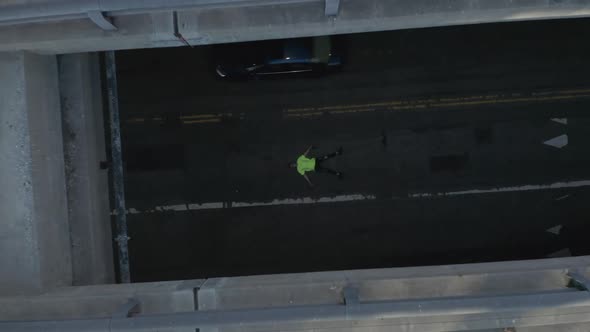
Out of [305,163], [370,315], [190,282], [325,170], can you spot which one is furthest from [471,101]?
[190,282]

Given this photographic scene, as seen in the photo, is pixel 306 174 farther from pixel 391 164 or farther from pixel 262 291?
pixel 262 291

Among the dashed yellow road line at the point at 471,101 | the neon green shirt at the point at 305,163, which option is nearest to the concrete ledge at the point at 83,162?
the neon green shirt at the point at 305,163

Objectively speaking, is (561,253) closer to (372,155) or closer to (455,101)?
(455,101)

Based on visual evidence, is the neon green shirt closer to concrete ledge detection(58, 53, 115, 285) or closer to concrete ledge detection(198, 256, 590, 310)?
concrete ledge detection(198, 256, 590, 310)

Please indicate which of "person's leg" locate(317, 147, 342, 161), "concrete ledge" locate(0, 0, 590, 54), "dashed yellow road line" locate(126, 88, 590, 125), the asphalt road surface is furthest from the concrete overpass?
"person's leg" locate(317, 147, 342, 161)

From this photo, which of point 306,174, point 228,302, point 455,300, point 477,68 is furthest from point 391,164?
point 228,302
